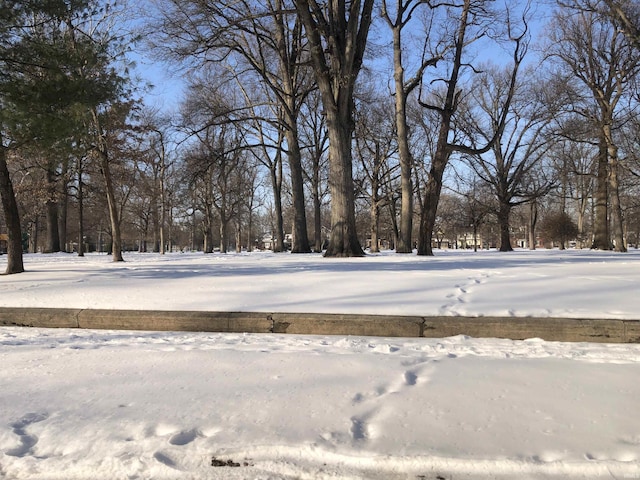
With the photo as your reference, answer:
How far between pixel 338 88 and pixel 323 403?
563 inches

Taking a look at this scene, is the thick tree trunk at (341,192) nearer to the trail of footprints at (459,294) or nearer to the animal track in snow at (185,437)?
the trail of footprints at (459,294)

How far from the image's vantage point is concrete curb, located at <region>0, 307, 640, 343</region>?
17.9ft

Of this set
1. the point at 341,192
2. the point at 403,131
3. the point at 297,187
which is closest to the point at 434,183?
the point at 403,131

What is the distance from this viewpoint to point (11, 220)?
11.9 metres

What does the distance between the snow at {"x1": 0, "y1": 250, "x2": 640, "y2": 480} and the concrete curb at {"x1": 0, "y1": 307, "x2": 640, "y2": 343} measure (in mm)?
226

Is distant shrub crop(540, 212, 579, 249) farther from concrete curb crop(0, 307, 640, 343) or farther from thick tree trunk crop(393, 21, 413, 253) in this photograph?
concrete curb crop(0, 307, 640, 343)

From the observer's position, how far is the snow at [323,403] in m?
2.67

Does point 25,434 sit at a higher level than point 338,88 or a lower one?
lower

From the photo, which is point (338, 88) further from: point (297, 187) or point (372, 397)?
point (372, 397)

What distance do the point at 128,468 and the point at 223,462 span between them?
0.52 meters

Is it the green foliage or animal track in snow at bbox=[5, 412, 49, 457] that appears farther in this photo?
the green foliage

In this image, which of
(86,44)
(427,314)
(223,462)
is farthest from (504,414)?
(86,44)

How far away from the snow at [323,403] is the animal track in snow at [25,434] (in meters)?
0.01

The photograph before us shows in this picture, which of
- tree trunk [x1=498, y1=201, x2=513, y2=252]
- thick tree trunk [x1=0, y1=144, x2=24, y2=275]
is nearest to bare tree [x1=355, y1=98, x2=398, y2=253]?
tree trunk [x1=498, y1=201, x2=513, y2=252]
